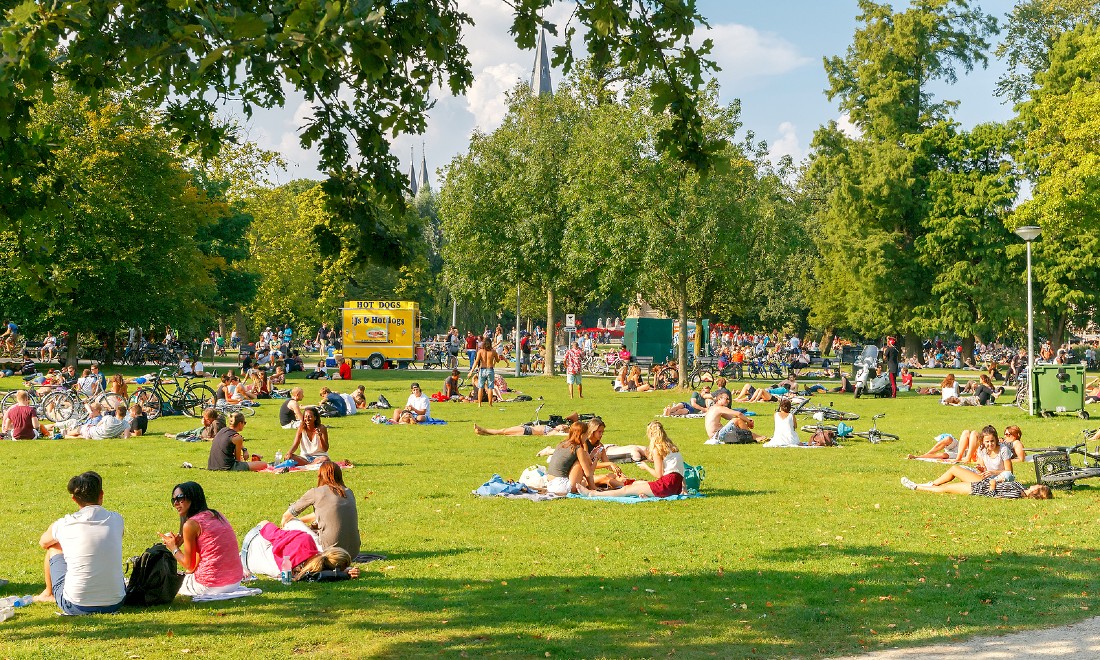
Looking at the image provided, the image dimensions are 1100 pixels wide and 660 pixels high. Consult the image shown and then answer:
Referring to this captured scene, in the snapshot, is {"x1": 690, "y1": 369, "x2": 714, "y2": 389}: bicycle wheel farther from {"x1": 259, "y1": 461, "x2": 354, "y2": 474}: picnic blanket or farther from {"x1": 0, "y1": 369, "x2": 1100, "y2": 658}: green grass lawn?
{"x1": 259, "y1": 461, "x2": 354, "y2": 474}: picnic blanket

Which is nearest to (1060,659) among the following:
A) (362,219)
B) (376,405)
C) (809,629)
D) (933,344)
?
(809,629)

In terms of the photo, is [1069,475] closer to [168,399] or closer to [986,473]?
[986,473]

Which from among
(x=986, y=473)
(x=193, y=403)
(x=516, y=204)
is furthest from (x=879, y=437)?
(x=516, y=204)

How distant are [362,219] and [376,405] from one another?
71.9 ft

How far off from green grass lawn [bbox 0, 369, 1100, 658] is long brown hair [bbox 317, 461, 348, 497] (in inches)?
29.0

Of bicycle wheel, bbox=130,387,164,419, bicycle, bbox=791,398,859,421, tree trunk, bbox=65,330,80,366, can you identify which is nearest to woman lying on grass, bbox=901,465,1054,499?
bicycle, bbox=791,398,859,421

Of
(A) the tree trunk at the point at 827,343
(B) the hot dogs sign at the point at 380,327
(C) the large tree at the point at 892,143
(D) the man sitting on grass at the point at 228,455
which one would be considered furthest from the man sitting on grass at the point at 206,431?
(A) the tree trunk at the point at 827,343

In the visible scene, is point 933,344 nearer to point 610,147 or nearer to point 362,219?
point 610,147

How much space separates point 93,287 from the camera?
A: 145ft

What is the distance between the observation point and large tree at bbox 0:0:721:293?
575cm

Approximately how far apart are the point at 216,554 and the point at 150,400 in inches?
763

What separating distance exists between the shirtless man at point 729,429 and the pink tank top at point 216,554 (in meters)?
13.4

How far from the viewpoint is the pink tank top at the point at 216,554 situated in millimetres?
8773

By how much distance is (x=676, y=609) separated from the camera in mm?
8391
